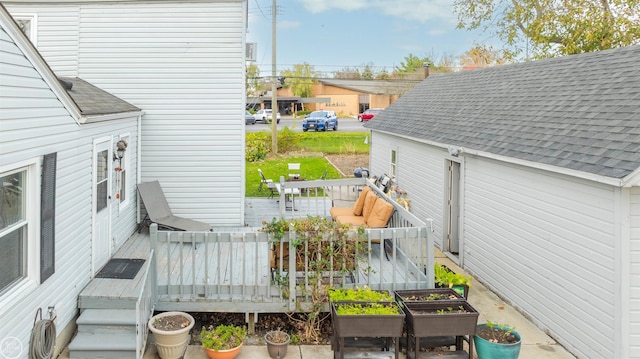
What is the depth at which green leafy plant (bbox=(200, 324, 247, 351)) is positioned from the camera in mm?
5176

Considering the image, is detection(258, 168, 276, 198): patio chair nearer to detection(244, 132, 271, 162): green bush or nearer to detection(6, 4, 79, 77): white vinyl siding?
detection(6, 4, 79, 77): white vinyl siding

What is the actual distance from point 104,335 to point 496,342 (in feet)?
14.6

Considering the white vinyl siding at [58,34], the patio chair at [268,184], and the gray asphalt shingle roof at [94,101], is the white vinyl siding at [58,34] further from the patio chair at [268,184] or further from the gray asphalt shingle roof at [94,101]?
the patio chair at [268,184]

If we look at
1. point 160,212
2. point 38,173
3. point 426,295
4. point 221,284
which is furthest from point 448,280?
point 160,212

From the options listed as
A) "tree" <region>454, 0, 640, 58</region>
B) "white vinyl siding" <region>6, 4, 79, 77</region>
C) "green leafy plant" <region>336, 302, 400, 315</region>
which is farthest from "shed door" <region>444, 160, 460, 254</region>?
"tree" <region>454, 0, 640, 58</region>

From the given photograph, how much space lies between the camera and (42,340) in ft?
15.6

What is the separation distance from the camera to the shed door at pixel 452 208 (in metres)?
9.71

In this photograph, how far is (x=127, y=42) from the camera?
9.78 meters

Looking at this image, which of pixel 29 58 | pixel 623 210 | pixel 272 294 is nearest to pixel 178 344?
pixel 272 294

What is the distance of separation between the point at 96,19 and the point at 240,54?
3013mm

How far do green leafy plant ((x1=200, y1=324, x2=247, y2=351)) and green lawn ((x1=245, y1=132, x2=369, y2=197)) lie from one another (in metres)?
10.1

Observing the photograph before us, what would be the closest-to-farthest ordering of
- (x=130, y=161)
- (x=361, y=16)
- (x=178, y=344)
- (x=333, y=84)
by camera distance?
(x=178, y=344) → (x=130, y=161) → (x=361, y=16) → (x=333, y=84)

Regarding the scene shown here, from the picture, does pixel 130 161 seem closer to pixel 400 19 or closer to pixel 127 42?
pixel 127 42

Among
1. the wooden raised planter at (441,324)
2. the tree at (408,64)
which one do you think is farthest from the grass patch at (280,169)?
the tree at (408,64)
